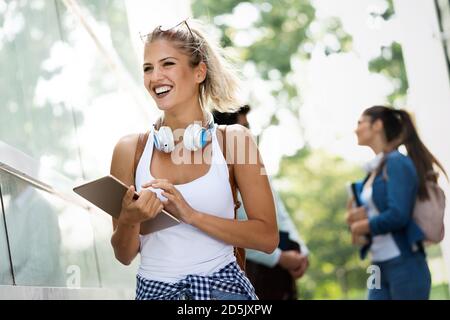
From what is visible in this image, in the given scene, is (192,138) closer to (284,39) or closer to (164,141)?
(164,141)

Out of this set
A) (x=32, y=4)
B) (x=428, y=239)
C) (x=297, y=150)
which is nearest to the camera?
(x=32, y=4)

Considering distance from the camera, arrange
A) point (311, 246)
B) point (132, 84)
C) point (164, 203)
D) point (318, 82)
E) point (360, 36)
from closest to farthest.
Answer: point (164, 203) → point (132, 84) → point (360, 36) → point (318, 82) → point (311, 246)

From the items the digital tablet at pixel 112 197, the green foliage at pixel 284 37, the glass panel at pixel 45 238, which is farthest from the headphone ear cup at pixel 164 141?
the green foliage at pixel 284 37

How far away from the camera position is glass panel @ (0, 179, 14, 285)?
9.30 ft

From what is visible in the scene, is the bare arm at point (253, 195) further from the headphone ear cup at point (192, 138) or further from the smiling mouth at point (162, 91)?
the smiling mouth at point (162, 91)

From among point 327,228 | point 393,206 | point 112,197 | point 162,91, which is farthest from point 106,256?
point 327,228

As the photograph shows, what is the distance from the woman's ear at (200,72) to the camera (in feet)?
10.0

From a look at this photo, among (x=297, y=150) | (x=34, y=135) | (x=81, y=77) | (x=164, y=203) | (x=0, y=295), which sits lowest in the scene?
(x=0, y=295)

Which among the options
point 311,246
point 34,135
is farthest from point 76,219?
point 311,246

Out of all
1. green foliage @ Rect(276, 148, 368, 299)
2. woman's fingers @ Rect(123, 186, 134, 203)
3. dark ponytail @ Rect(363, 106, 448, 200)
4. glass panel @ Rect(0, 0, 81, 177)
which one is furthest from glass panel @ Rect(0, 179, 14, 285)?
green foliage @ Rect(276, 148, 368, 299)

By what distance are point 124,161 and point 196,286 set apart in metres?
0.50

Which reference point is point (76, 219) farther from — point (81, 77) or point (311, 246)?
point (311, 246)

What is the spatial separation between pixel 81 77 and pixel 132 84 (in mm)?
2929

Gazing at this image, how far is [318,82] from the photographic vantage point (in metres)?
15.3
